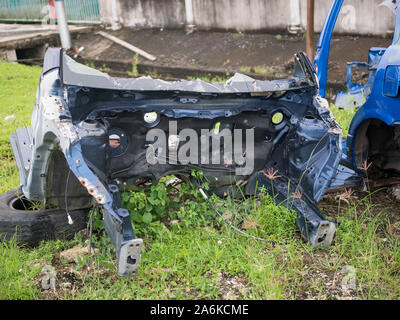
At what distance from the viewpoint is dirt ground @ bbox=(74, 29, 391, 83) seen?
9.70 meters

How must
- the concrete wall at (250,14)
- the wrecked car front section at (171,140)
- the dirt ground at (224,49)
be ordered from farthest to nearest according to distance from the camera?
the concrete wall at (250,14) → the dirt ground at (224,49) → the wrecked car front section at (171,140)

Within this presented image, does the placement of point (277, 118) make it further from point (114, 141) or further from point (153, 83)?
point (114, 141)

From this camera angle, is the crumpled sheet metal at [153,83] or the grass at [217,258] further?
the crumpled sheet metal at [153,83]

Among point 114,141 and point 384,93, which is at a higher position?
point 384,93

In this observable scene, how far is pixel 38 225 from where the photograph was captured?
3814 mm

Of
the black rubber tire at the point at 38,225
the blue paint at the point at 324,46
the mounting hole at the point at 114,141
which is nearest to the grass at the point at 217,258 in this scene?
the black rubber tire at the point at 38,225

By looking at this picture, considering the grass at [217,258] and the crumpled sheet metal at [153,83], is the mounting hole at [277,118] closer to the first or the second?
the crumpled sheet metal at [153,83]

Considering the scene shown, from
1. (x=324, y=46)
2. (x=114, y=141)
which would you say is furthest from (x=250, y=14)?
(x=114, y=141)

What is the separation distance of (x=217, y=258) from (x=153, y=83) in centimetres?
141

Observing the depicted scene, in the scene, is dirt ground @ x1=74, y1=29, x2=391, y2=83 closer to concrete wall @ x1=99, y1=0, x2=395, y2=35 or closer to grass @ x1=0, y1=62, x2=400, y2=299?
concrete wall @ x1=99, y1=0, x2=395, y2=35

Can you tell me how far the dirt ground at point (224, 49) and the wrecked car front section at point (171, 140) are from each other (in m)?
5.22

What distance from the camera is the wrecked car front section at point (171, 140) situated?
11.1 ft

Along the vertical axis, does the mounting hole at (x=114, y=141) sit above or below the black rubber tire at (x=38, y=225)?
above
